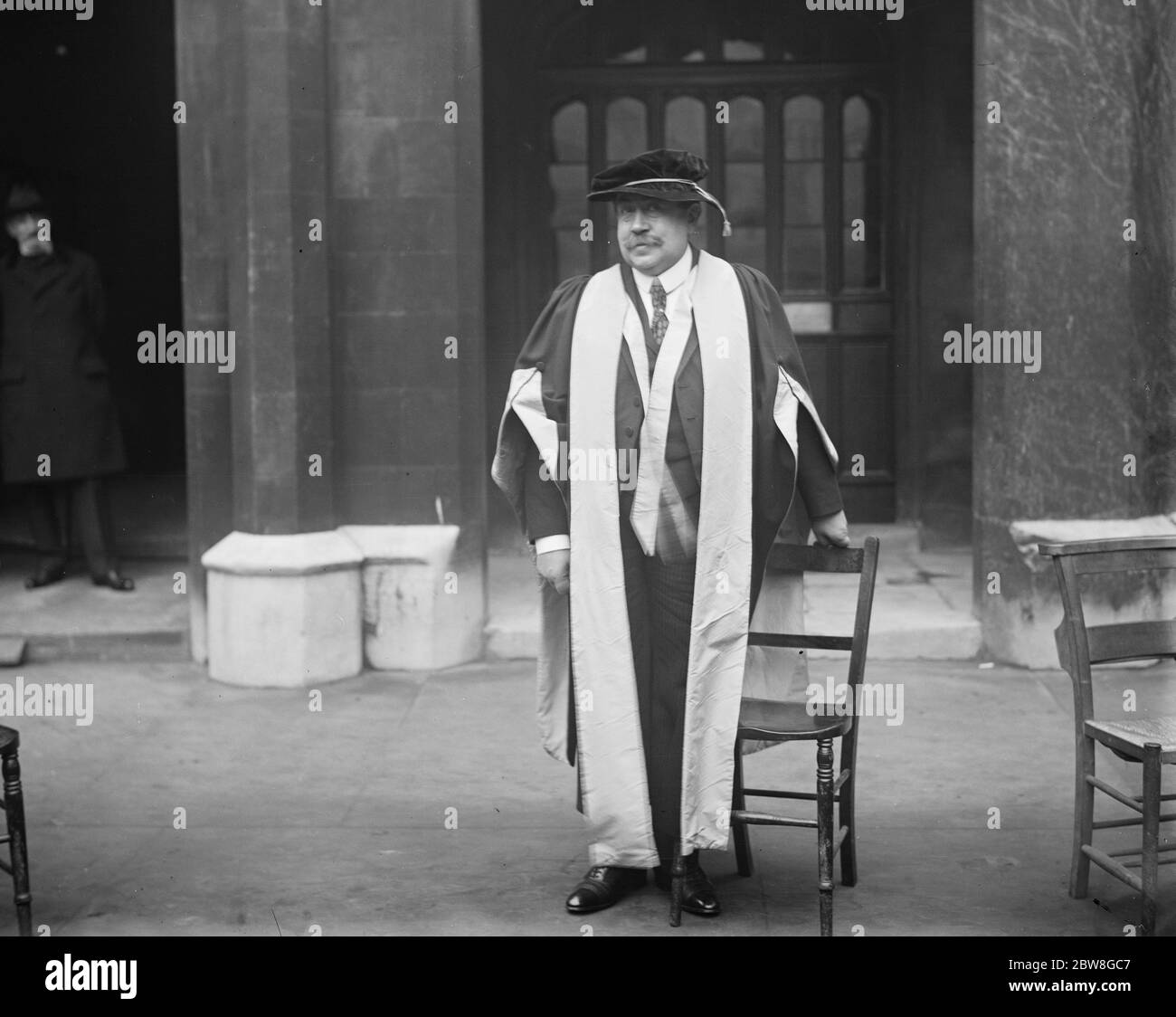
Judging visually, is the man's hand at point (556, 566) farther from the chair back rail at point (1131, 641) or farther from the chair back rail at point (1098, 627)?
the chair back rail at point (1131, 641)

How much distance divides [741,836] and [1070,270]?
11.8 feet

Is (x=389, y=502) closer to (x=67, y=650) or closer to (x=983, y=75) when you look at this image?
(x=67, y=650)

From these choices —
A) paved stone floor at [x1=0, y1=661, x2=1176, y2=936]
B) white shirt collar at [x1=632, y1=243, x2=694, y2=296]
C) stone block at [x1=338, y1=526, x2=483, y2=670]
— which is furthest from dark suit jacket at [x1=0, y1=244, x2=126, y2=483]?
white shirt collar at [x1=632, y1=243, x2=694, y2=296]

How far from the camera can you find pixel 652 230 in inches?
187

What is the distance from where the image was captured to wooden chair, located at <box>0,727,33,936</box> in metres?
4.46

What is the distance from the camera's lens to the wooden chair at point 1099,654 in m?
4.66

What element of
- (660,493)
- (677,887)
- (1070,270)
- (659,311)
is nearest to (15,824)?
(677,887)

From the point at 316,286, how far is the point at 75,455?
1864 millimetres

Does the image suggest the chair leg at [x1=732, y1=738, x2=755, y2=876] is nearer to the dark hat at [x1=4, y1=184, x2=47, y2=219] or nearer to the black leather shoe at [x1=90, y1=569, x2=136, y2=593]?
the black leather shoe at [x1=90, y1=569, x2=136, y2=593]

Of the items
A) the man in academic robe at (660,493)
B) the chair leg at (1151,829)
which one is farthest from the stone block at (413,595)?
the chair leg at (1151,829)

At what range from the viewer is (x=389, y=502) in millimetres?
7797

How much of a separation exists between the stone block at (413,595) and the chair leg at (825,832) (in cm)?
340

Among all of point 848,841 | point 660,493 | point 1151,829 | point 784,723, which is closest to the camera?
point 1151,829

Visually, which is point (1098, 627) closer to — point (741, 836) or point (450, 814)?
point (741, 836)
